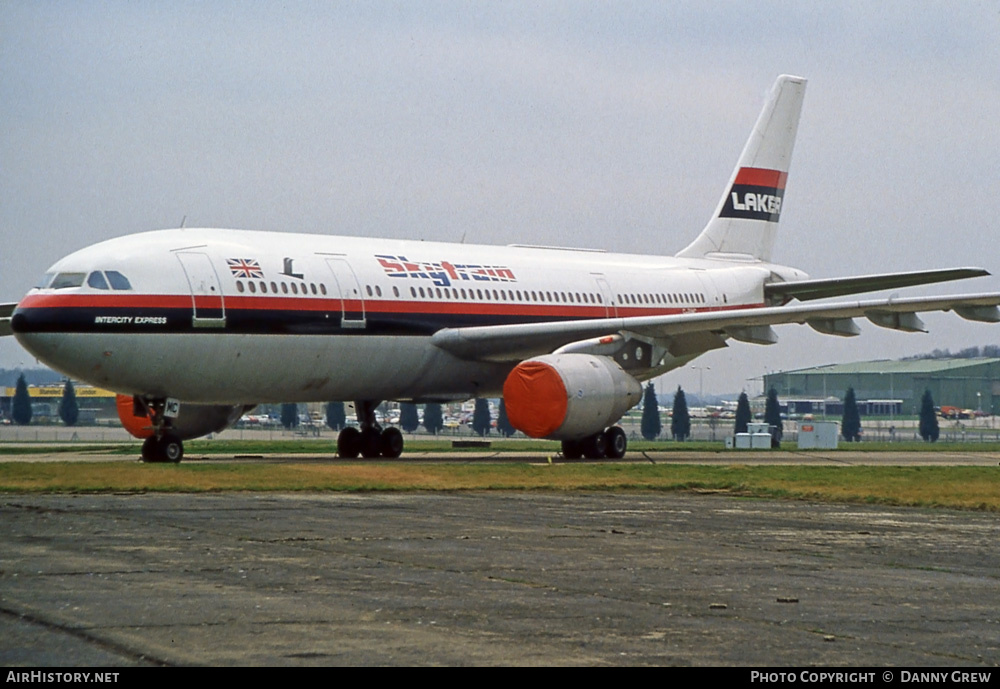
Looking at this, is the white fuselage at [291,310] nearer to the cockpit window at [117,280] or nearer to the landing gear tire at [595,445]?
the cockpit window at [117,280]

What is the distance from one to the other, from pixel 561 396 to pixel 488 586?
16722mm

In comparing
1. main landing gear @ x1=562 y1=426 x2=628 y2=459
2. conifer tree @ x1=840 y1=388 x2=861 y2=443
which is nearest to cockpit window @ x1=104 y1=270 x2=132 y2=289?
main landing gear @ x1=562 y1=426 x2=628 y2=459

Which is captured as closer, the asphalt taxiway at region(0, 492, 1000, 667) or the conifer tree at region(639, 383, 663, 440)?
the asphalt taxiway at region(0, 492, 1000, 667)

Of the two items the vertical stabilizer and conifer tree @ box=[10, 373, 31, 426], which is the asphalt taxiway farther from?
conifer tree @ box=[10, 373, 31, 426]

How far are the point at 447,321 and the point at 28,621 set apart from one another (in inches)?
828

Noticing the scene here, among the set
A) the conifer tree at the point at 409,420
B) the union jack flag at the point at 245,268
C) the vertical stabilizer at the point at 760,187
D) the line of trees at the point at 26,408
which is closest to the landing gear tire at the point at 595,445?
the union jack flag at the point at 245,268

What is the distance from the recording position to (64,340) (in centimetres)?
2344

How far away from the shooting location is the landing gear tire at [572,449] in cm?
2866

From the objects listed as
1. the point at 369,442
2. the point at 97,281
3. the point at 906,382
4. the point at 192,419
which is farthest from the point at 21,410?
the point at 906,382

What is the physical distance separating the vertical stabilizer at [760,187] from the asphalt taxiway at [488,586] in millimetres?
24294

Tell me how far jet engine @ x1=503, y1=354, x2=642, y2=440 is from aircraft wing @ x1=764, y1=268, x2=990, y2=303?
849 centimetres

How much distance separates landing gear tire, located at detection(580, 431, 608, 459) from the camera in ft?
93.9

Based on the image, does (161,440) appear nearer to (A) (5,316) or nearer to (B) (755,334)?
(A) (5,316)
